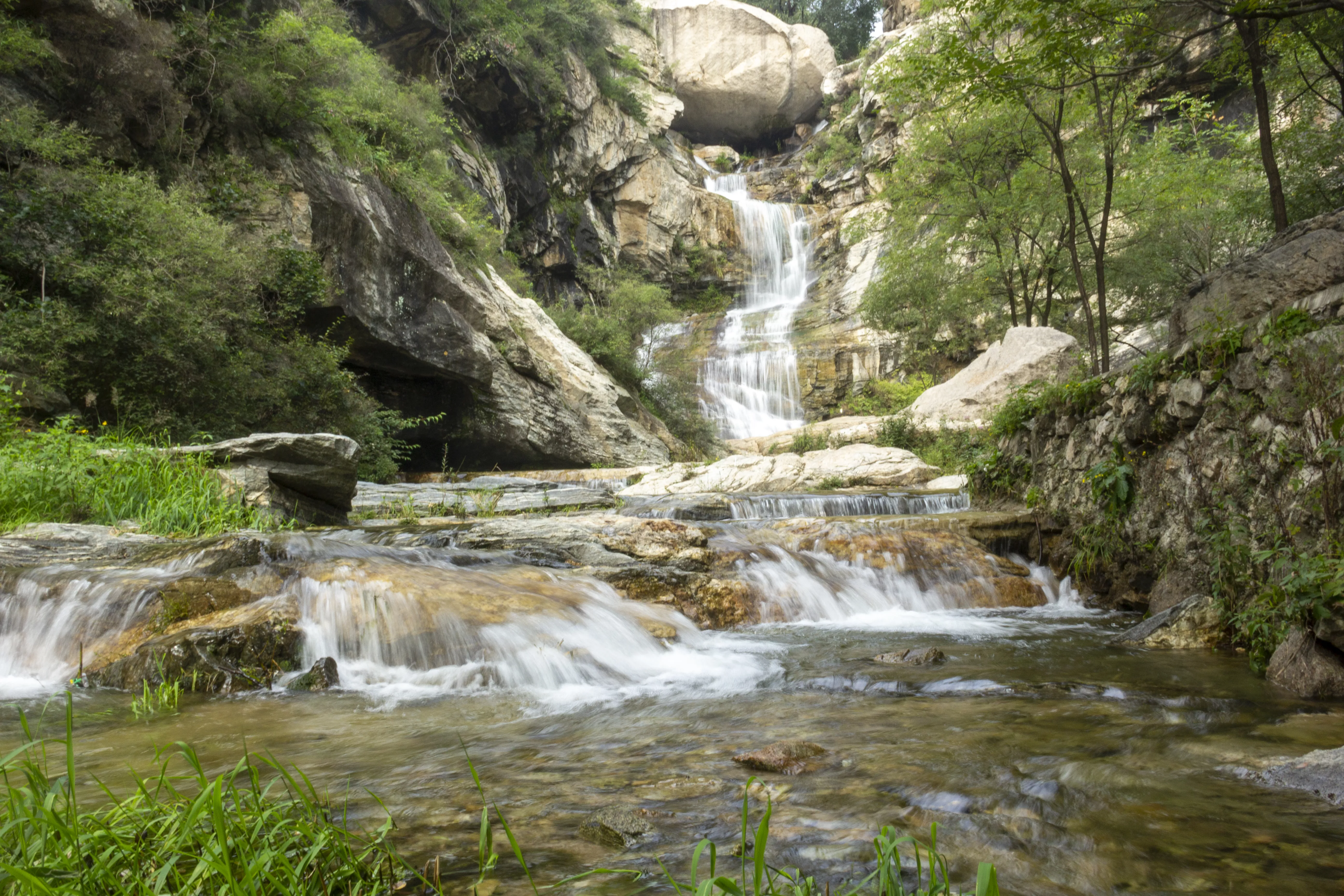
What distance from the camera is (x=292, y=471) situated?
8102 millimetres

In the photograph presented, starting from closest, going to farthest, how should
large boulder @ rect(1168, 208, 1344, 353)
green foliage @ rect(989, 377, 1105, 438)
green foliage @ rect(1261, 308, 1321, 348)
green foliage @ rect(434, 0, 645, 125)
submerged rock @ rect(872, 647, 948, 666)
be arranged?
green foliage @ rect(1261, 308, 1321, 348)
submerged rock @ rect(872, 647, 948, 666)
large boulder @ rect(1168, 208, 1344, 353)
green foliage @ rect(989, 377, 1105, 438)
green foliage @ rect(434, 0, 645, 125)

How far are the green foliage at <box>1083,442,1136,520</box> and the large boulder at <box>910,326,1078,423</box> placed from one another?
934 centimetres

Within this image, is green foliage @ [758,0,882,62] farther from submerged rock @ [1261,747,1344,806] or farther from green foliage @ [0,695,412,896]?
green foliage @ [0,695,412,896]

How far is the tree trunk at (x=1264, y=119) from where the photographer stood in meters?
7.30

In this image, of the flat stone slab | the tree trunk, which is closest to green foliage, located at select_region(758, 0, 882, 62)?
the tree trunk

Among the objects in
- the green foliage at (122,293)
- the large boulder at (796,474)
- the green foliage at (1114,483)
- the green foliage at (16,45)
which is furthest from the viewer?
the large boulder at (796,474)

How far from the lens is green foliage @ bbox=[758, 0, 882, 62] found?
4516 centimetres

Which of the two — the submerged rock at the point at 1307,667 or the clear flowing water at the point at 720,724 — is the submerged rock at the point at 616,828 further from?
Answer: the submerged rock at the point at 1307,667

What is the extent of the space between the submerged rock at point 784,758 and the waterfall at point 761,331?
66.9 feet

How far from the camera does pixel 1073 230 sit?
1191 cm

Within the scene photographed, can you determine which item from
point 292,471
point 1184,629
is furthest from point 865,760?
point 292,471

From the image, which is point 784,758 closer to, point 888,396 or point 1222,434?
point 1222,434

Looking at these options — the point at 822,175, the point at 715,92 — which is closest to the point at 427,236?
the point at 822,175

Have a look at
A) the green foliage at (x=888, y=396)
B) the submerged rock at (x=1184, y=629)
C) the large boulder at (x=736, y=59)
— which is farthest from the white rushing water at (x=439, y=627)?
the large boulder at (x=736, y=59)
